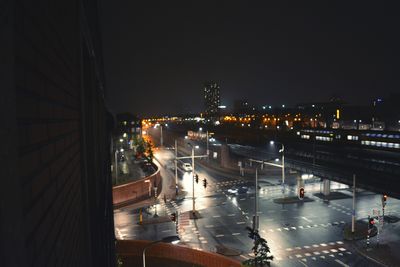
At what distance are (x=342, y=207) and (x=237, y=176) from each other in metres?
21.8

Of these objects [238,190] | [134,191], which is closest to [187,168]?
[238,190]

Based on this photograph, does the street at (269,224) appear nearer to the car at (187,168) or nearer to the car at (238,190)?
the car at (238,190)

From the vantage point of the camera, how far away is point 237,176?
57.9m

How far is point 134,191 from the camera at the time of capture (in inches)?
1661

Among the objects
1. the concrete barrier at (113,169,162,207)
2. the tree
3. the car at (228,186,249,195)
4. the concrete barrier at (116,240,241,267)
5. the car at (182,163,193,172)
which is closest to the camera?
the tree

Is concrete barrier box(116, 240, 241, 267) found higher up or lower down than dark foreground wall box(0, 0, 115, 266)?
lower down

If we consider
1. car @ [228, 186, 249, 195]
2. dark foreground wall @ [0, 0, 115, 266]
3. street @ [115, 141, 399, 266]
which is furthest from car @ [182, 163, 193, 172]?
dark foreground wall @ [0, 0, 115, 266]

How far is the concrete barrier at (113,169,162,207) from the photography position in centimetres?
3980

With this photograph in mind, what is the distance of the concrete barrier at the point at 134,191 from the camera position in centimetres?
3980

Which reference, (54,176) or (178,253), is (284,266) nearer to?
(178,253)

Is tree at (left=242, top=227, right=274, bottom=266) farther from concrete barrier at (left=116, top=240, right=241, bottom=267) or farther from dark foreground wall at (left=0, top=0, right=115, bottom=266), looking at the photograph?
dark foreground wall at (left=0, top=0, right=115, bottom=266)

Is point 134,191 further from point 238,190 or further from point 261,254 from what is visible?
point 261,254

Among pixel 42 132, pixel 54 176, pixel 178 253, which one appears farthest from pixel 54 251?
pixel 178 253

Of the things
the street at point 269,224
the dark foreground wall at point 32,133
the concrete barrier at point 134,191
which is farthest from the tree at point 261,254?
the concrete barrier at point 134,191
